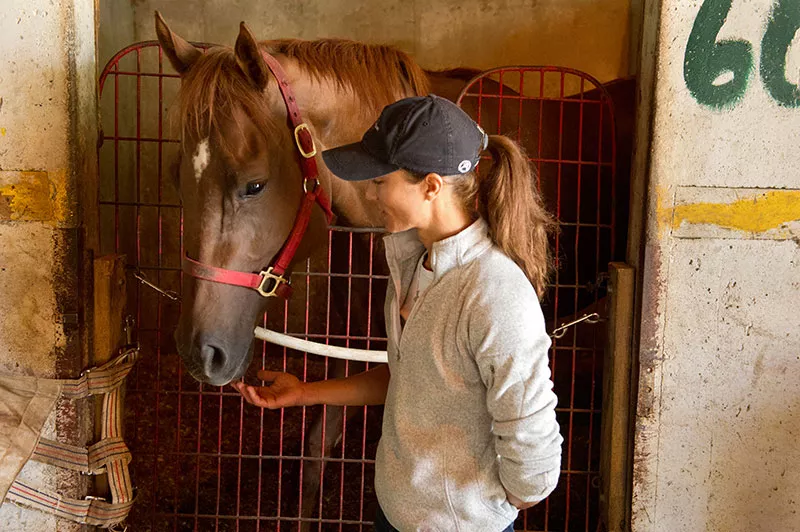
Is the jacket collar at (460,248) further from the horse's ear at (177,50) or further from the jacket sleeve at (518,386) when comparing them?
the horse's ear at (177,50)

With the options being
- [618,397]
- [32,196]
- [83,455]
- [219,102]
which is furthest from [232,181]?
[618,397]

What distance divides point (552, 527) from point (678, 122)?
201 centimetres

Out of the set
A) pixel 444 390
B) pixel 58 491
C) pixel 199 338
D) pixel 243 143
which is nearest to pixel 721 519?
pixel 444 390

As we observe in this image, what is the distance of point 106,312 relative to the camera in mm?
2484

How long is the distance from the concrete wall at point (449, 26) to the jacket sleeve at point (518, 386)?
Answer: 154 inches

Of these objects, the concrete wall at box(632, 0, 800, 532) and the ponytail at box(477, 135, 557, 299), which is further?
the concrete wall at box(632, 0, 800, 532)

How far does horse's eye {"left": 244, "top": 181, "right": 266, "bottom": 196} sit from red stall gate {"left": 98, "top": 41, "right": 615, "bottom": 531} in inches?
22.7

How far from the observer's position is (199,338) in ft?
6.75

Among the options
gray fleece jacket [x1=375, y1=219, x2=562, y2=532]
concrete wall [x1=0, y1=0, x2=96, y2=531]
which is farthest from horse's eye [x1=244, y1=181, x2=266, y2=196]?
gray fleece jacket [x1=375, y1=219, x2=562, y2=532]

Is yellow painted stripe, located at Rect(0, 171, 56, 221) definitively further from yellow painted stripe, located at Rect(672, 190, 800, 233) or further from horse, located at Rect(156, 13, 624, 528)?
yellow painted stripe, located at Rect(672, 190, 800, 233)

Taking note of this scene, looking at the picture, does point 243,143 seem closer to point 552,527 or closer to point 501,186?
point 501,186

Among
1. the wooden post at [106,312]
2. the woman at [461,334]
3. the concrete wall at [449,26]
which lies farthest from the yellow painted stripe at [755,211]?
the concrete wall at [449,26]

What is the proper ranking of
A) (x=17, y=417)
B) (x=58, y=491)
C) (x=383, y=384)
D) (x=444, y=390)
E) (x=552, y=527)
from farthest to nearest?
(x=552, y=527)
(x=58, y=491)
(x=17, y=417)
(x=383, y=384)
(x=444, y=390)

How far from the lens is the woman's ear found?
4.58 ft
